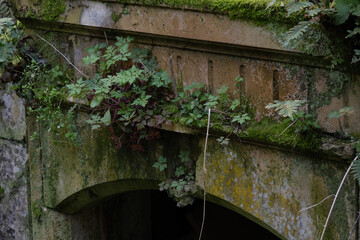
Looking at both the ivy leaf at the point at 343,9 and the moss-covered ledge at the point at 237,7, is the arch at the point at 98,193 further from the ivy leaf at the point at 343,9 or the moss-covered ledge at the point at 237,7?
the ivy leaf at the point at 343,9

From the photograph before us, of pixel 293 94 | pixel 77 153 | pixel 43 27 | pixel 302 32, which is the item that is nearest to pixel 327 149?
pixel 293 94

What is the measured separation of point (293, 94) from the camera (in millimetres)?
2861

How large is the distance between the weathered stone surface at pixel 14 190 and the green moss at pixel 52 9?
1.14m

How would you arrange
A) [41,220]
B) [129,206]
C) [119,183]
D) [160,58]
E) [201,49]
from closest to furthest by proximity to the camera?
1. [201,49]
2. [160,58]
3. [119,183]
4. [41,220]
5. [129,206]

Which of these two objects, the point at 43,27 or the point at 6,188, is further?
the point at 6,188

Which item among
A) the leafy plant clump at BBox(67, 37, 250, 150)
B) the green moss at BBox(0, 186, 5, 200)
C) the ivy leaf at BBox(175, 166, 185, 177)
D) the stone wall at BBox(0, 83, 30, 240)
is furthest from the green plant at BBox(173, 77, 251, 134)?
the green moss at BBox(0, 186, 5, 200)

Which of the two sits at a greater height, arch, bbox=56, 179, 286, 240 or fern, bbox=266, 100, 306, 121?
fern, bbox=266, 100, 306, 121

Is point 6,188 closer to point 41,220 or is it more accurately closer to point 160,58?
point 41,220

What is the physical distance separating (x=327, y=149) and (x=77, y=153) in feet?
6.18

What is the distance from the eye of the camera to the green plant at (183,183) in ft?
11.0

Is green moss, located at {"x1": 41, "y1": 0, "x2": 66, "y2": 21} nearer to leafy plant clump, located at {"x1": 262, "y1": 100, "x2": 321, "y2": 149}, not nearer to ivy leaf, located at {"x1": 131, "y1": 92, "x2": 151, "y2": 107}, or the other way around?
ivy leaf, located at {"x1": 131, "y1": 92, "x2": 151, "y2": 107}

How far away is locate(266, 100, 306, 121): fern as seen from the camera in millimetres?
2684

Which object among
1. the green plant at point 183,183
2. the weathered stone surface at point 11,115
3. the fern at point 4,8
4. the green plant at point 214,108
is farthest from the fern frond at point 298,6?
the weathered stone surface at point 11,115

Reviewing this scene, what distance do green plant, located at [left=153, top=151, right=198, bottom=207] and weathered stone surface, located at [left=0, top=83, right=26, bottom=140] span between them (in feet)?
4.77
